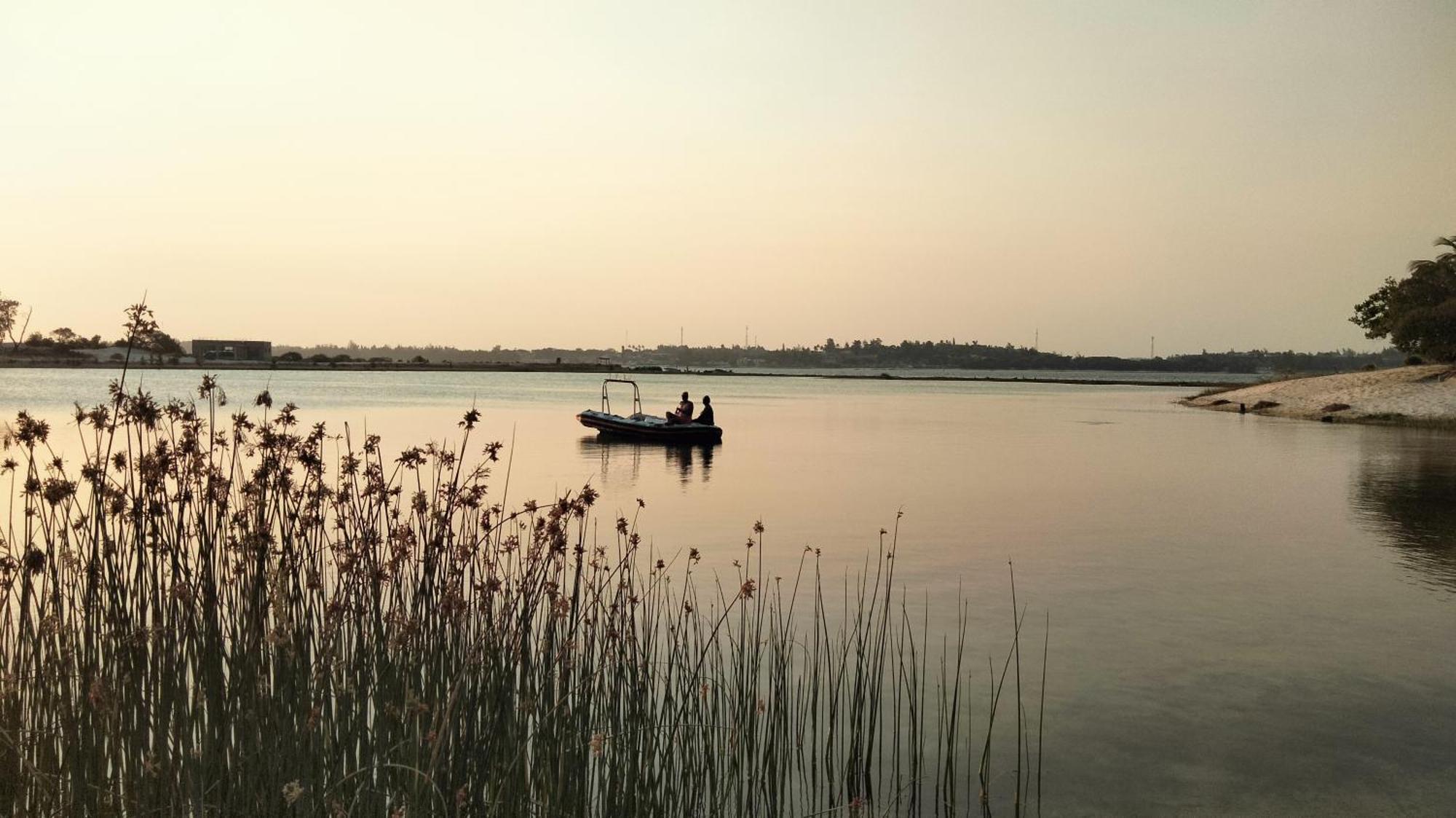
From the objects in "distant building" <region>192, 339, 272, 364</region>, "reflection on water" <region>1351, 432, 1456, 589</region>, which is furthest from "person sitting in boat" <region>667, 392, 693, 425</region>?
"distant building" <region>192, 339, 272, 364</region>

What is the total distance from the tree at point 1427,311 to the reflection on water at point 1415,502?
17.9 m

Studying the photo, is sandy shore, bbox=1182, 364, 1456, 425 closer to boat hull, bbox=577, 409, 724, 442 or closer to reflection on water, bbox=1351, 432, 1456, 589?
reflection on water, bbox=1351, 432, 1456, 589

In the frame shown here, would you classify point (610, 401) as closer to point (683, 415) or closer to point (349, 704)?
point (683, 415)

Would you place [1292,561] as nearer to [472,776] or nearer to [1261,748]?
[1261,748]

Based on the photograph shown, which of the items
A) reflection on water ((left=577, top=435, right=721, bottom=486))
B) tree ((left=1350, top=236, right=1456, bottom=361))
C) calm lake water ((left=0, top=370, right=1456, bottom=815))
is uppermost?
tree ((left=1350, top=236, right=1456, bottom=361))

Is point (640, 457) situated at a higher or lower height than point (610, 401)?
higher

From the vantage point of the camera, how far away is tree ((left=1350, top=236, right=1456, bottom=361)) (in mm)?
45219

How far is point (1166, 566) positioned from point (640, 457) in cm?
1707

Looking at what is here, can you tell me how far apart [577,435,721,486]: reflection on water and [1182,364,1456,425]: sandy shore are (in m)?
30.1

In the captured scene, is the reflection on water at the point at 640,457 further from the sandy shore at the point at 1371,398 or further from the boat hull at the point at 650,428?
the sandy shore at the point at 1371,398

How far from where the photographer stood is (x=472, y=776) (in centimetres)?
457

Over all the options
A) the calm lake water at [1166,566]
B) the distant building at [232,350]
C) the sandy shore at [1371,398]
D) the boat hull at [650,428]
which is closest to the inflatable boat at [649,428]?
the boat hull at [650,428]

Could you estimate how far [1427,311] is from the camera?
1785 inches

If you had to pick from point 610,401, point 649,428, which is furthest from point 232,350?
point 649,428
